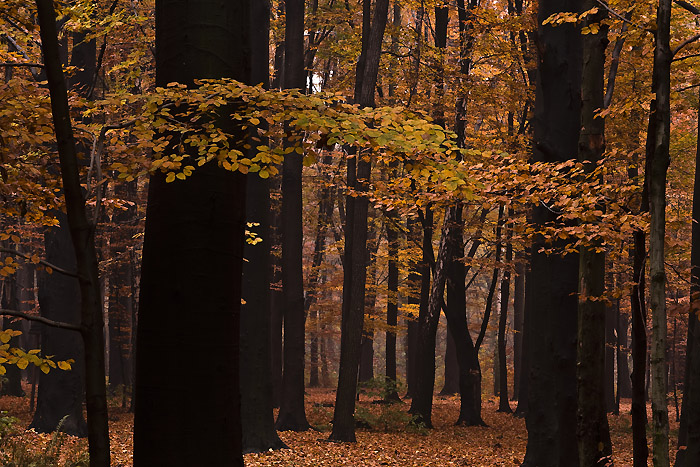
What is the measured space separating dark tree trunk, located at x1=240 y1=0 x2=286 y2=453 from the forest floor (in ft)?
1.77

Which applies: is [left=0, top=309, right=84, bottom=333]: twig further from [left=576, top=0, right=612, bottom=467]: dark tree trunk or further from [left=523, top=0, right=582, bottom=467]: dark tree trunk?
[left=523, top=0, right=582, bottom=467]: dark tree trunk

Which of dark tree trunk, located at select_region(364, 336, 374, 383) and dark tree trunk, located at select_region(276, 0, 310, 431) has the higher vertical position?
dark tree trunk, located at select_region(276, 0, 310, 431)

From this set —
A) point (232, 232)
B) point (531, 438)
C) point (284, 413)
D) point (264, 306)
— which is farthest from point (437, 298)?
point (232, 232)

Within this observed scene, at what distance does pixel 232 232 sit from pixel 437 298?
12.9 m

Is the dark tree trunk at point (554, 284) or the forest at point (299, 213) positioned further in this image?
the dark tree trunk at point (554, 284)

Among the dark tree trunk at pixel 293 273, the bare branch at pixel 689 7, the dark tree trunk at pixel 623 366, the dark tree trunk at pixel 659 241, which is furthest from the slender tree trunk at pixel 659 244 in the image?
the dark tree trunk at pixel 623 366

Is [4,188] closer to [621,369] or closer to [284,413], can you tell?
[284,413]

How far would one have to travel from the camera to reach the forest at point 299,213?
4457 millimetres

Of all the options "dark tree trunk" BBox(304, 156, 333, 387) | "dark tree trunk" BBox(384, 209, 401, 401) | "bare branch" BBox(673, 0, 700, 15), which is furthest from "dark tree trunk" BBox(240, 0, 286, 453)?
"dark tree trunk" BBox(304, 156, 333, 387)

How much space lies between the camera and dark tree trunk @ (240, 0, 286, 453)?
482 inches

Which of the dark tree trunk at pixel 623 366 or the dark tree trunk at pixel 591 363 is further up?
the dark tree trunk at pixel 591 363

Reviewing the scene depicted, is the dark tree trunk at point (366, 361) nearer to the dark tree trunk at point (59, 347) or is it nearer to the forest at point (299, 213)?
the forest at point (299, 213)

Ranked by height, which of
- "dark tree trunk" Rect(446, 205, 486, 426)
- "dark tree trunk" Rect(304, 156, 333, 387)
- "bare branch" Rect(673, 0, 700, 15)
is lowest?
"dark tree trunk" Rect(446, 205, 486, 426)

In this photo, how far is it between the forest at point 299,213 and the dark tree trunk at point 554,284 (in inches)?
1.3
